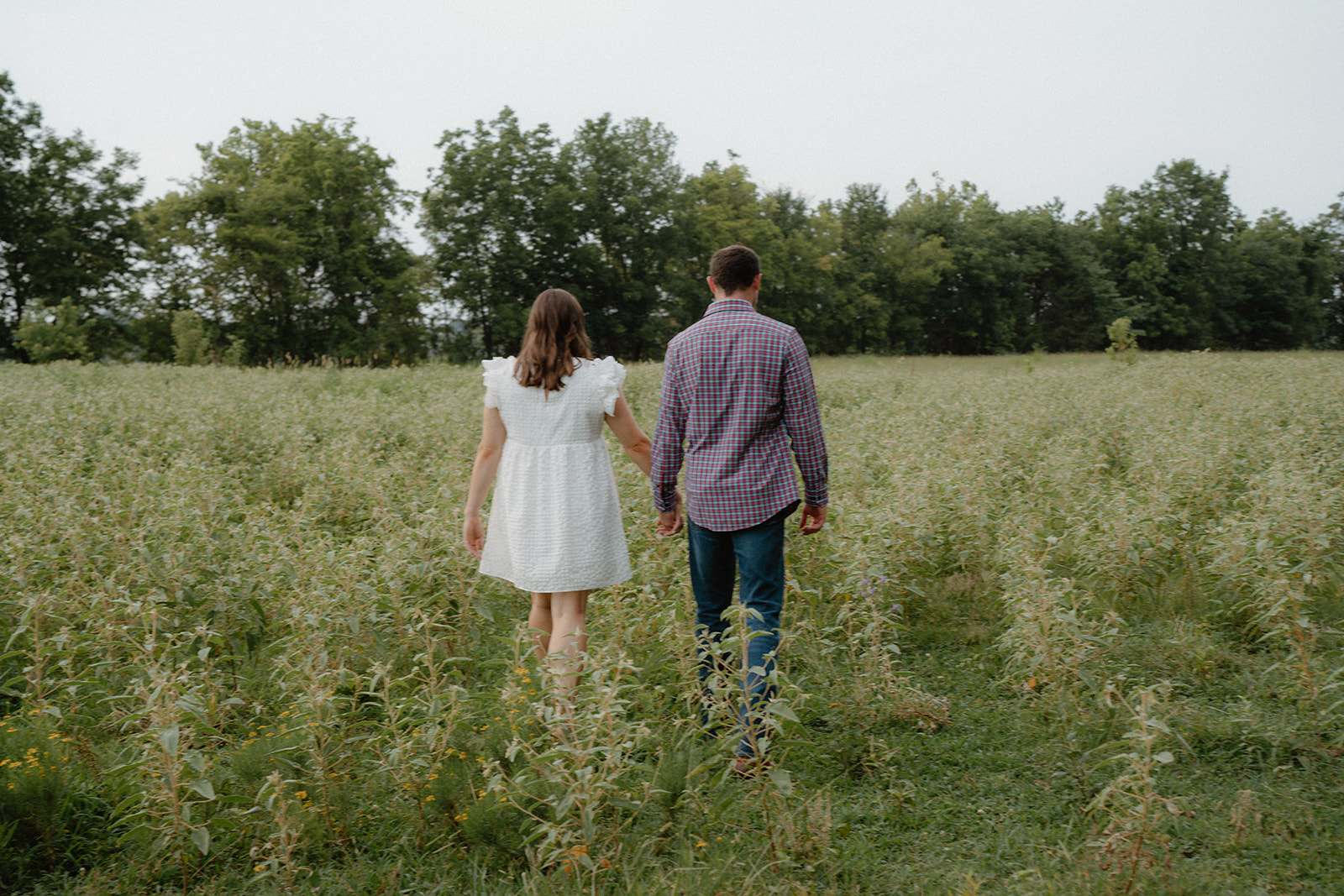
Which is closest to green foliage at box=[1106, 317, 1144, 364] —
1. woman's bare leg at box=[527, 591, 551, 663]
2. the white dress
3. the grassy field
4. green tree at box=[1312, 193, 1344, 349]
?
the grassy field

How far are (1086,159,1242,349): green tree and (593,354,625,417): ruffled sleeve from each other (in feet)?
228

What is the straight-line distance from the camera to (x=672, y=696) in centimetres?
443

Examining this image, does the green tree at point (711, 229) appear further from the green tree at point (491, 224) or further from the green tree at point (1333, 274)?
the green tree at point (1333, 274)

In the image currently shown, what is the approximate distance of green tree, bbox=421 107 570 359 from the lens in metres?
47.7

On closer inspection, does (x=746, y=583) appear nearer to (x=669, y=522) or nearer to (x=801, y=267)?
(x=669, y=522)

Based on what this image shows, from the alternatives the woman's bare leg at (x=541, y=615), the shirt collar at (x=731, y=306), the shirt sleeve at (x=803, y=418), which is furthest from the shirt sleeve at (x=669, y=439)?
the woman's bare leg at (x=541, y=615)

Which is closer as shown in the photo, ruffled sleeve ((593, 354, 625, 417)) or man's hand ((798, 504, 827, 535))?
man's hand ((798, 504, 827, 535))

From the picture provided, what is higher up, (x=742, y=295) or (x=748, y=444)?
(x=742, y=295)

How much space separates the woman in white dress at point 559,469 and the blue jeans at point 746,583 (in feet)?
1.45

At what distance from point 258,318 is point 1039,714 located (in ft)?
156

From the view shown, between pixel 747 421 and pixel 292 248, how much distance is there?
45.3 m

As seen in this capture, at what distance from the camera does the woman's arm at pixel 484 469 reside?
4199 mm

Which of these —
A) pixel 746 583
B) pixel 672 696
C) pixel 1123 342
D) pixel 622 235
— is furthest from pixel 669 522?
pixel 622 235

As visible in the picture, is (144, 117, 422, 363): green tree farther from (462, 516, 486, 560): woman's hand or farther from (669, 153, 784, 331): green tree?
(462, 516, 486, 560): woman's hand
